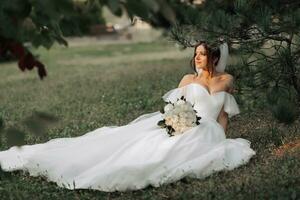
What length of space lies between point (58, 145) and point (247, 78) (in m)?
2.09

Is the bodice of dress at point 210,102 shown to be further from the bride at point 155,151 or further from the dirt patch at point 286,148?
the dirt patch at point 286,148

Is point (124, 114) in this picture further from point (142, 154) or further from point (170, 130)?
point (142, 154)

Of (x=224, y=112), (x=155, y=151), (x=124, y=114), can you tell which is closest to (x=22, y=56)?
(x=155, y=151)

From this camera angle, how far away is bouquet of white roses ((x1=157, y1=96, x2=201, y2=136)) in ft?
19.3

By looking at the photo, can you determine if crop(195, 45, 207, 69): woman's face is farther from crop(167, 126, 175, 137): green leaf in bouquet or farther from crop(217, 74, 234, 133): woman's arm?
crop(167, 126, 175, 137): green leaf in bouquet

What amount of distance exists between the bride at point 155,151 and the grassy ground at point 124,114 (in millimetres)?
95

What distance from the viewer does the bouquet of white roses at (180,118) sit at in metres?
5.89

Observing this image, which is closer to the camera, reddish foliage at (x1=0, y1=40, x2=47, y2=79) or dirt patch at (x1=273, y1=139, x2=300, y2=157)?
reddish foliage at (x1=0, y1=40, x2=47, y2=79)

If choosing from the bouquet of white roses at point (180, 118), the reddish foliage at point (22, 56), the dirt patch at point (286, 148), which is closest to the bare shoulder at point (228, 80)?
the bouquet of white roses at point (180, 118)

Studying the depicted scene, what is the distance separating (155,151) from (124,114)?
4182 millimetres

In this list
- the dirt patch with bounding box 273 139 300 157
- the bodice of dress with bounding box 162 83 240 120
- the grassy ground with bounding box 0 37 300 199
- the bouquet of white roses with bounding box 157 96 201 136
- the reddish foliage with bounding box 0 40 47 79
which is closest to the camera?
the reddish foliage with bounding box 0 40 47 79

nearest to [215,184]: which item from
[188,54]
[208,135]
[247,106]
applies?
[208,135]

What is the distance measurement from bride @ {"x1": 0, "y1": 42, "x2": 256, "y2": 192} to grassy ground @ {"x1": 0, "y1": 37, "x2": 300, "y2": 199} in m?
0.09

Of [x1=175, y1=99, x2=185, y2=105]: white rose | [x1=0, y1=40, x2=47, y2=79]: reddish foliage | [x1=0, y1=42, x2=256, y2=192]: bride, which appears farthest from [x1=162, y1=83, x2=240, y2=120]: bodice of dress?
[x1=0, y1=40, x2=47, y2=79]: reddish foliage
